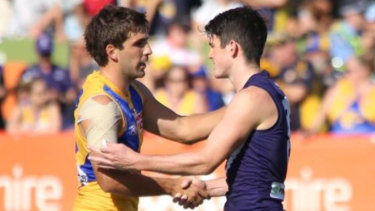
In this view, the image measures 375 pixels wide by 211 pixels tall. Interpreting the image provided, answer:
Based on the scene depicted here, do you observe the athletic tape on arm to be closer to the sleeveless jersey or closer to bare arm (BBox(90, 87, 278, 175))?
bare arm (BBox(90, 87, 278, 175))

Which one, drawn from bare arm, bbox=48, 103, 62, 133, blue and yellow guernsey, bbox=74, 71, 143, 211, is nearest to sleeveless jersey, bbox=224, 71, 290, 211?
blue and yellow guernsey, bbox=74, 71, 143, 211

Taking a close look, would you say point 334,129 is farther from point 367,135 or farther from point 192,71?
point 192,71

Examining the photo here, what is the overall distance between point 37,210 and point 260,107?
4.73 m

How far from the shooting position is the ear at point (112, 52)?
611cm

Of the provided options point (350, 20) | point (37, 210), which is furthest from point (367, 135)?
point (37, 210)

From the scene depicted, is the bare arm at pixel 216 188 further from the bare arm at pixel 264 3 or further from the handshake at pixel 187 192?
the bare arm at pixel 264 3

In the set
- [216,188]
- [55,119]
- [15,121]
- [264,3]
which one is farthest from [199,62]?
[216,188]

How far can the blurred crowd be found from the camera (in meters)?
10.7

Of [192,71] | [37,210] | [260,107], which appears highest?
[192,71]

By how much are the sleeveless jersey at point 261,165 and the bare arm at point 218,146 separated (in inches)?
2.3

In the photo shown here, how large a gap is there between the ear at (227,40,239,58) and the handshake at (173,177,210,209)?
2.50 ft

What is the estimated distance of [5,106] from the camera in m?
11.6

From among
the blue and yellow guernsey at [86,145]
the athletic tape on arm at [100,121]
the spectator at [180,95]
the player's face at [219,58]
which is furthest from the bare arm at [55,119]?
the player's face at [219,58]

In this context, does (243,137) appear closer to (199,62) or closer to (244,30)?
(244,30)
